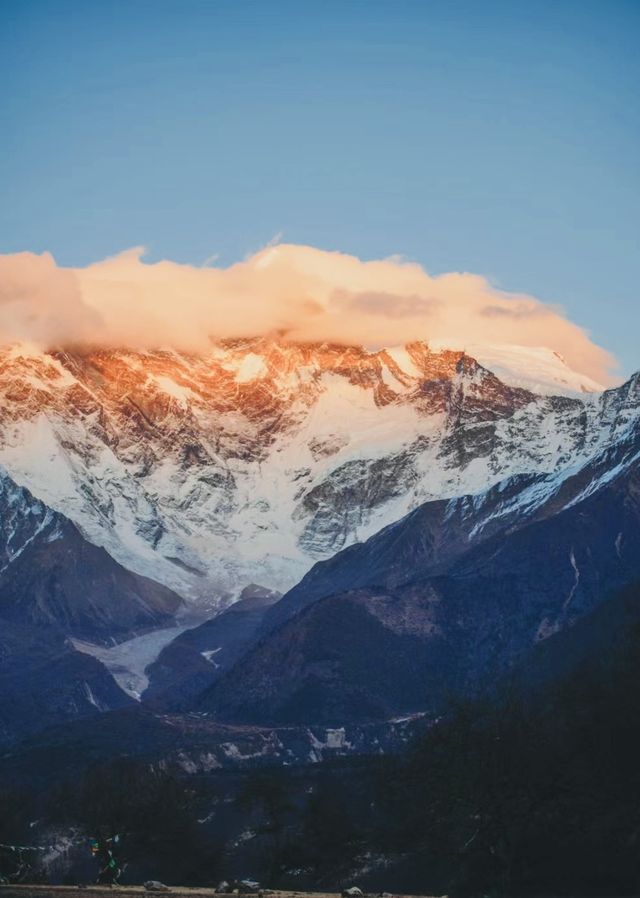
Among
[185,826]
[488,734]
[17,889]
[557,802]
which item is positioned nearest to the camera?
[17,889]

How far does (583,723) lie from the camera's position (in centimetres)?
16925

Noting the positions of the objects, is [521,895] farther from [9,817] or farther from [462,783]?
[9,817]

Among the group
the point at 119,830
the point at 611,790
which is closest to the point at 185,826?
the point at 119,830

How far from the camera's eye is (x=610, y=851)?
481 feet

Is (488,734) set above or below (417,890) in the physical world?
above

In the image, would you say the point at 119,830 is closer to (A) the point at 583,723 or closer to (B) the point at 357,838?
(B) the point at 357,838

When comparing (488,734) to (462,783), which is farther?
(488,734)

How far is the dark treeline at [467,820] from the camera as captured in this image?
486 feet

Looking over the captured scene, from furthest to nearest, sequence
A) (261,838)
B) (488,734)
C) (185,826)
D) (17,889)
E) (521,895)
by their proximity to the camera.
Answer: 1. (261,838)
2. (185,826)
3. (488,734)
4. (521,895)
5. (17,889)

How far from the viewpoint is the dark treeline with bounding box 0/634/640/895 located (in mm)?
148250

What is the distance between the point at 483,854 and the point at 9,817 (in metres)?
53.7

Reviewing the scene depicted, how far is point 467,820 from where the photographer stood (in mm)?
163625

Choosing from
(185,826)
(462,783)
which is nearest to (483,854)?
(462,783)

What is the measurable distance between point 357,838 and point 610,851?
31.8 m
